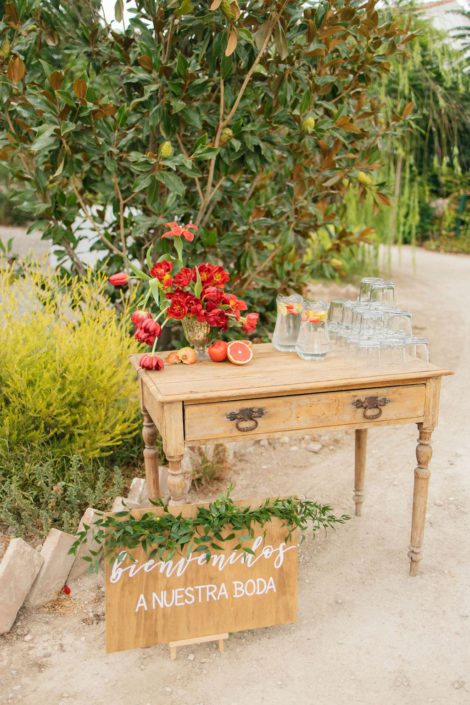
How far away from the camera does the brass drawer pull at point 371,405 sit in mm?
2234

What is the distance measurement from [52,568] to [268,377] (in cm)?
106

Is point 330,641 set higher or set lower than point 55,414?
lower

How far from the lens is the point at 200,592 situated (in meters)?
2.14

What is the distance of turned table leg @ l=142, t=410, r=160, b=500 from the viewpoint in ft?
8.43

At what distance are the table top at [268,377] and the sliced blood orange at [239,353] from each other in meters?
0.02

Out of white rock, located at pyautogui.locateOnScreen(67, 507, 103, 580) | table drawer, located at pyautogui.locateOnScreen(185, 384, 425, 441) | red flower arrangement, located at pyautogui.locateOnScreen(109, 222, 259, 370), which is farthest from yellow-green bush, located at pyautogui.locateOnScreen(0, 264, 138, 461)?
table drawer, located at pyautogui.locateOnScreen(185, 384, 425, 441)

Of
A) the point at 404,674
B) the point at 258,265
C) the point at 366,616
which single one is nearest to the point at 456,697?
the point at 404,674

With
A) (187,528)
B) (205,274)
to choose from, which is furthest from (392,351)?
(187,528)

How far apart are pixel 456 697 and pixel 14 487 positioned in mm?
1713

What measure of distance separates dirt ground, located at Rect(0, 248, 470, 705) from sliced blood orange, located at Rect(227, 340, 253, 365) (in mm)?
949

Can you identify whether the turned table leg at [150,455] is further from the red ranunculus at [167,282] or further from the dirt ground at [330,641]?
the red ranunculus at [167,282]

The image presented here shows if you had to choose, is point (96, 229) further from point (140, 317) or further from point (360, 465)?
point (360, 465)

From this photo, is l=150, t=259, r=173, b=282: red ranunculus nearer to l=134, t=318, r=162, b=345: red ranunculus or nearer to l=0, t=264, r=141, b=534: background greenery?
l=134, t=318, r=162, b=345: red ranunculus

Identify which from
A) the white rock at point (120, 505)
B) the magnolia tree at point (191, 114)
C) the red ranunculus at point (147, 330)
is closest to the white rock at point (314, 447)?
the magnolia tree at point (191, 114)
